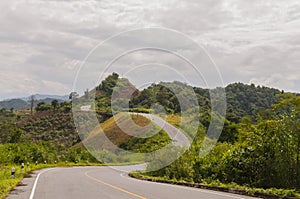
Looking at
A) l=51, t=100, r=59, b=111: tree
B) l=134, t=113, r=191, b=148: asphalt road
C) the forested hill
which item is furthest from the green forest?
l=51, t=100, r=59, b=111: tree

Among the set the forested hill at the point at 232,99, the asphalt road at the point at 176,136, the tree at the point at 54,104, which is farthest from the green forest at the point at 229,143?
the tree at the point at 54,104

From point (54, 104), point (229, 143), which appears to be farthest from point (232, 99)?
point (229, 143)

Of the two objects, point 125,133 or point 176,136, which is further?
point 176,136

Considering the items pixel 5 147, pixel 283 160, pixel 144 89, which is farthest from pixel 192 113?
pixel 5 147

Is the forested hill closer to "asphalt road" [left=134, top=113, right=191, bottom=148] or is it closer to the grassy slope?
the grassy slope

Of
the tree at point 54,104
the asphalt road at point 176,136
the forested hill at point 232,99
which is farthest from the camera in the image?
the tree at point 54,104

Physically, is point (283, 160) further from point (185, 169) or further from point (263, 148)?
point (185, 169)

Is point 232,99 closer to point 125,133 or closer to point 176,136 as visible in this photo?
point 176,136

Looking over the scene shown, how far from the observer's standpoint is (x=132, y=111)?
66.0 ft

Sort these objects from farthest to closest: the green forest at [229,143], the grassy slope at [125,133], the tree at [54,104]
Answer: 1. the tree at [54,104]
2. the grassy slope at [125,133]
3. the green forest at [229,143]

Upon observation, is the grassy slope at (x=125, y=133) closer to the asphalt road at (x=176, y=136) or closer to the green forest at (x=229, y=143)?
the green forest at (x=229, y=143)

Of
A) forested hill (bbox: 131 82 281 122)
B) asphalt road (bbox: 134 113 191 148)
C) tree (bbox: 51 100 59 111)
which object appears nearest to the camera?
forested hill (bbox: 131 82 281 122)

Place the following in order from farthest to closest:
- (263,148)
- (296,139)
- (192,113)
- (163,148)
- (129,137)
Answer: (163,148) → (129,137) → (192,113) → (263,148) → (296,139)

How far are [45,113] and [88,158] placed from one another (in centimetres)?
3404
